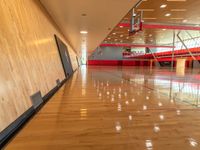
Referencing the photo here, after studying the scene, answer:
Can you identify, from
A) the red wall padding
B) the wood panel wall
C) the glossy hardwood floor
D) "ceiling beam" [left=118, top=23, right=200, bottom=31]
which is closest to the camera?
the glossy hardwood floor

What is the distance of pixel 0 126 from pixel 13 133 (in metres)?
0.24

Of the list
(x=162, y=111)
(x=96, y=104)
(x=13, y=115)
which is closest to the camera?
(x=13, y=115)

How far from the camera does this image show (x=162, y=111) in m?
3.17

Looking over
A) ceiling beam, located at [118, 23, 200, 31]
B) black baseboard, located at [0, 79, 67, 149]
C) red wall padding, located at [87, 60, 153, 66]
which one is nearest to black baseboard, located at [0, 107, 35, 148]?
black baseboard, located at [0, 79, 67, 149]

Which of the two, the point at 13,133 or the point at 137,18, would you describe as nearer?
the point at 13,133

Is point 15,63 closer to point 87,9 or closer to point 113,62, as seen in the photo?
point 87,9

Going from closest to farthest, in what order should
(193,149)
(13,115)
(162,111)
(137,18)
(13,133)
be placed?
(193,149), (13,133), (13,115), (162,111), (137,18)

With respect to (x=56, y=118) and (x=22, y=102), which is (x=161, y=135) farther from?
(x=22, y=102)

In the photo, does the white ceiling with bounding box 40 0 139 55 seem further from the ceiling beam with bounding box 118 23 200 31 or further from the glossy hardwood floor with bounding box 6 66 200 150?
the ceiling beam with bounding box 118 23 200 31

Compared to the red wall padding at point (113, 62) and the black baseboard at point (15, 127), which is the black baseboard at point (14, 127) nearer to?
the black baseboard at point (15, 127)

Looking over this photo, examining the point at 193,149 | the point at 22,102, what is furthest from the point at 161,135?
the point at 22,102

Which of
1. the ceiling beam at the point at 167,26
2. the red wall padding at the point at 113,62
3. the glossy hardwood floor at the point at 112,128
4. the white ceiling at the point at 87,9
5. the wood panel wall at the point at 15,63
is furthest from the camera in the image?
the red wall padding at the point at 113,62

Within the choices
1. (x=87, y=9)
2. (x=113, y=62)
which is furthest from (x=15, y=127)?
(x=113, y=62)

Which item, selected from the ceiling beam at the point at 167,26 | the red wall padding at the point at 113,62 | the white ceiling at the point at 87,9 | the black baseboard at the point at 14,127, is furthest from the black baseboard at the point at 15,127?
the red wall padding at the point at 113,62
